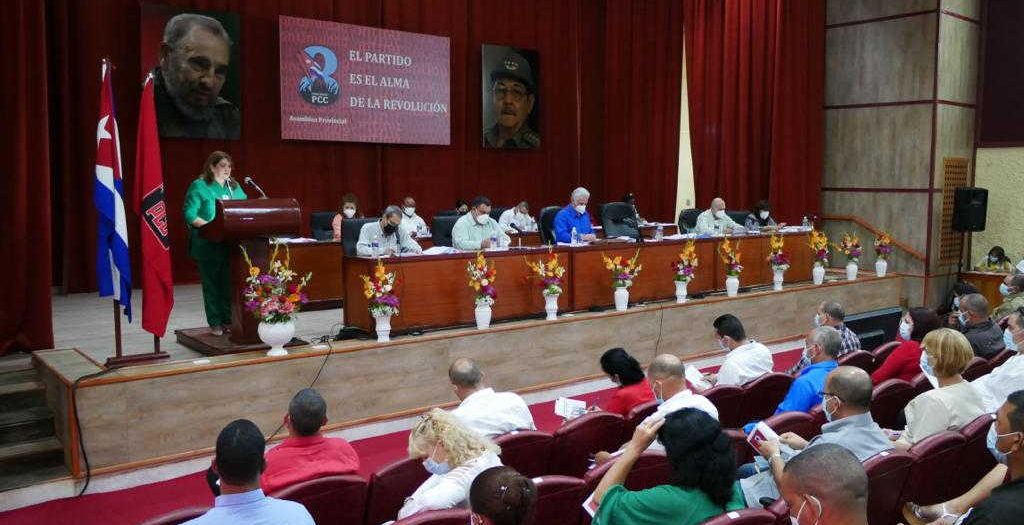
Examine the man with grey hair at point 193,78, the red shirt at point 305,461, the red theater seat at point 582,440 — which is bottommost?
the red theater seat at point 582,440

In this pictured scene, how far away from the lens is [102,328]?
6.53 m

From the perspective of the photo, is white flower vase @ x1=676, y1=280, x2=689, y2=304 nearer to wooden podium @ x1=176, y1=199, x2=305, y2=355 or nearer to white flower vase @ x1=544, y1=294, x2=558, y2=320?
white flower vase @ x1=544, y1=294, x2=558, y2=320

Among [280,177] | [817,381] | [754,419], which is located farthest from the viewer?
[280,177]

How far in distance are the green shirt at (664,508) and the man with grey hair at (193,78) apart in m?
8.38

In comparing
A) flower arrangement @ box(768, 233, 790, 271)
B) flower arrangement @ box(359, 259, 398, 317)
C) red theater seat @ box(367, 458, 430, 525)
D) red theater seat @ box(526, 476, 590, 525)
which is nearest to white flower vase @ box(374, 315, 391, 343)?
flower arrangement @ box(359, 259, 398, 317)

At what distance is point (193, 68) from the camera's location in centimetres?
931

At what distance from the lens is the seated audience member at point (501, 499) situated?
2.04 meters

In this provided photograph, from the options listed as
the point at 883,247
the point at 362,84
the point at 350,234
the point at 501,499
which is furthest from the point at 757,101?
the point at 501,499

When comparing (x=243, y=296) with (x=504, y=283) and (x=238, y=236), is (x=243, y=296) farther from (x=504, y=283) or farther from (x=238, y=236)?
(x=504, y=283)

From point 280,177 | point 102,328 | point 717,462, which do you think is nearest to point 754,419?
point 717,462

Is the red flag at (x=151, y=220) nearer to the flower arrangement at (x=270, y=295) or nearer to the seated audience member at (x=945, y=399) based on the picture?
the flower arrangement at (x=270, y=295)

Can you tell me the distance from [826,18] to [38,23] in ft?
33.6

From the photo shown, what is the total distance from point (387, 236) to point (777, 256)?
436 centimetres

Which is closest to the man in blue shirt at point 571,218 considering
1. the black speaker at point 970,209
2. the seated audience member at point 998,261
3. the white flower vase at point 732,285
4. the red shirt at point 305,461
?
the white flower vase at point 732,285
